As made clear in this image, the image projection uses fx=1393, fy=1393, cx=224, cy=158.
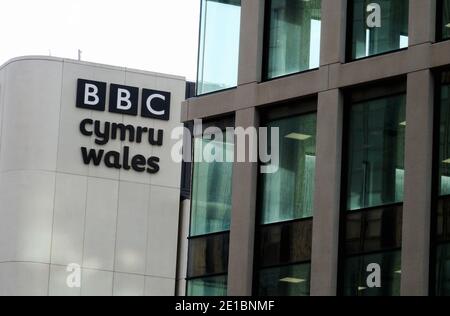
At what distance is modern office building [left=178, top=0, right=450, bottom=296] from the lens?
2861cm

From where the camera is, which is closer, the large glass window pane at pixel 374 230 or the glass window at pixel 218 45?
the large glass window pane at pixel 374 230

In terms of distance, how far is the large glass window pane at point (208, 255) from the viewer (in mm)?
33031

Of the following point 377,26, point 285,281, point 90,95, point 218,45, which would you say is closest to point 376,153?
point 377,26

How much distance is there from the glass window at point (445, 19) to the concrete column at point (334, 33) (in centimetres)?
274

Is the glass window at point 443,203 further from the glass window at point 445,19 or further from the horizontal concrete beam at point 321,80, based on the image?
the glass window at point 445,19

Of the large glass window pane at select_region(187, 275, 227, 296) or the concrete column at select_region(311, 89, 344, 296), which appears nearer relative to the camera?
the concrete column at select_region(311, 89, 344, 296)

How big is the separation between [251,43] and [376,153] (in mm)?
5300

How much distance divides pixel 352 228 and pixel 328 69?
376cm

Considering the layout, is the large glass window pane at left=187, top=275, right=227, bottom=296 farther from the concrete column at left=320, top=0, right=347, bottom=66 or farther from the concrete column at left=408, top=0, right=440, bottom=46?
the concrete column at left=408, top=0, right=440, bottom=46

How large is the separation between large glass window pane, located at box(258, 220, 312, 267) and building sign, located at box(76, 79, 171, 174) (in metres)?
31.2

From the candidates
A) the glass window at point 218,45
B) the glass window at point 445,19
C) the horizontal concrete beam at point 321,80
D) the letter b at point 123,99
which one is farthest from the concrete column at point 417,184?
the letter b at point 123,99

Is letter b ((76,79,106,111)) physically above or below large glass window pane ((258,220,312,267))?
above

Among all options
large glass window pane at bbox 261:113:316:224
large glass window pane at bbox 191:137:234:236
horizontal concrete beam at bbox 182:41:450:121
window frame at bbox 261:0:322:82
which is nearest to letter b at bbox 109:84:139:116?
horizontal concrete beam at bbox 182:41:450:121
